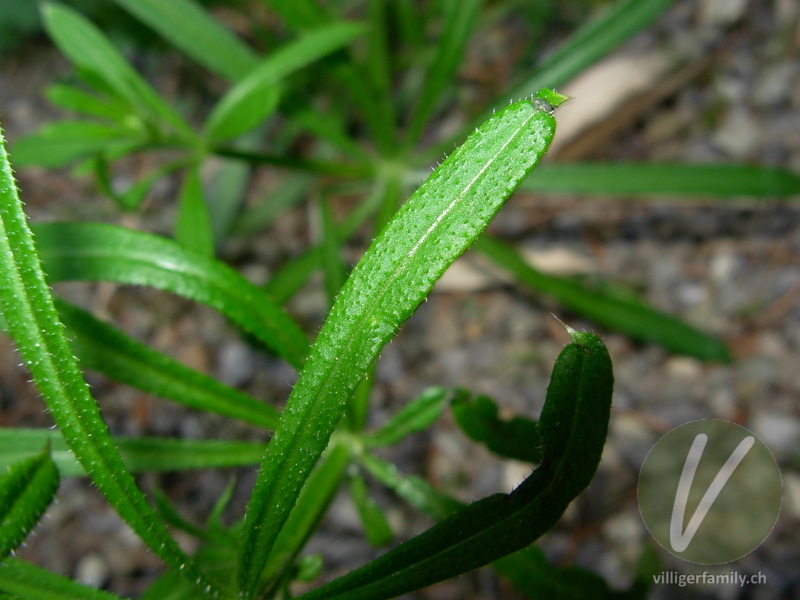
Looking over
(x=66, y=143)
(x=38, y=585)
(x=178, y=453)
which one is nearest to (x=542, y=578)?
(x=178, y=453)

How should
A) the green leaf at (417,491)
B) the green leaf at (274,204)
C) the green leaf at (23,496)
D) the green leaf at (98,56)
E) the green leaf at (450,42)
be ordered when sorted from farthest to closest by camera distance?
1. the green leaf at (274,204)
2. the green leaf at (450,42)
3. the green leaf at (98,56)
4. the green leaf at (417,491)
5. the green leaf at (23,496)

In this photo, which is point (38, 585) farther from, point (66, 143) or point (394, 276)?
point (66, 143)

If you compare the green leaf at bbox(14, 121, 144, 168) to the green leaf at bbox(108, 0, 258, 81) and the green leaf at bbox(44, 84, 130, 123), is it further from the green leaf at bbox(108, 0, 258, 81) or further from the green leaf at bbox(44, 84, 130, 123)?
the green leaf at bbox(108, 0, 258, 81)

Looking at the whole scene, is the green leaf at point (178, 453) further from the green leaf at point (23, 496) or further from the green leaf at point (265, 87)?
the green leaf at point (265, 87)

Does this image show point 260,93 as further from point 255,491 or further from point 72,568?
point 72,568

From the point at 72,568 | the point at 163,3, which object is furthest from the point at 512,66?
the point at 72,568

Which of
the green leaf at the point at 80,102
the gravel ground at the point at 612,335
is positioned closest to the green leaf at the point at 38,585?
the green leaf at the point at 80,102
